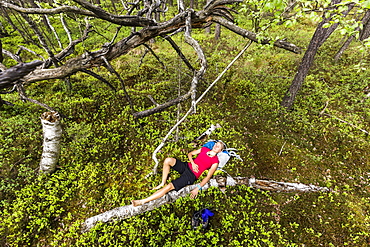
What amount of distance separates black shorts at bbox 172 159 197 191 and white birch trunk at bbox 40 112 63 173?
12.4 feet

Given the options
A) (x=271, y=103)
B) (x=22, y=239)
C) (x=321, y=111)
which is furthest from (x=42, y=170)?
(x=321, y=111)

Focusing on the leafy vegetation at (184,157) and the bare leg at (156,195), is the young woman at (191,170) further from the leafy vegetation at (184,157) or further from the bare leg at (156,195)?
the leafy vegetation at (184,157)

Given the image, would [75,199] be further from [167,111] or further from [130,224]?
[167,111]

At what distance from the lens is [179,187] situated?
484cm

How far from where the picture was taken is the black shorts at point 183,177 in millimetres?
4827

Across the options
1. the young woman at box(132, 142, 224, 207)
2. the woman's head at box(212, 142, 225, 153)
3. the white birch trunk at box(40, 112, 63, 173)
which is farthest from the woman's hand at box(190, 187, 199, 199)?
the white birch trunk at box(40, 112, 63, 173)

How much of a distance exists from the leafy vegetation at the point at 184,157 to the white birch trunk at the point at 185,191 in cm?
20

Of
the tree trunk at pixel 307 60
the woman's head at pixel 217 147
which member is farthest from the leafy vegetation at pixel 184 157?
the woman's head at pixel 217 147

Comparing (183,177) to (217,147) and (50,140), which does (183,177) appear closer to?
(217,147)

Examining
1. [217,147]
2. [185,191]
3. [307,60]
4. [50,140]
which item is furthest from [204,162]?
[307,60]

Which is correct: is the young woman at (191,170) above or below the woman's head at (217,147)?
below

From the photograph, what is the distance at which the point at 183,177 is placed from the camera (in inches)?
193

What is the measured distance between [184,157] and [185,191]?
144 cm

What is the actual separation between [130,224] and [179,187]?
170 centimetres
